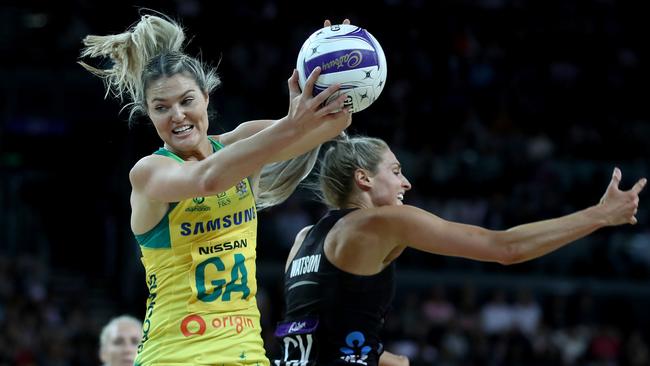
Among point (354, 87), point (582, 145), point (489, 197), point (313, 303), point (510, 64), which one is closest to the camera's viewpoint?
point (354, 87)

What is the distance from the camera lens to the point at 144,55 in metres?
4.89

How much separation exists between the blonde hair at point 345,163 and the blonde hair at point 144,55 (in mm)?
723

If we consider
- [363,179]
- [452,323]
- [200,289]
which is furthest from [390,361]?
[452,323]

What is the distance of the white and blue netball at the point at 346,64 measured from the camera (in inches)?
171

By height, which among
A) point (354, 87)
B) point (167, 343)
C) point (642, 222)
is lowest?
point (167, 343)

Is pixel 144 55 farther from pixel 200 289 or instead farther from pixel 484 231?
pixel 484 231

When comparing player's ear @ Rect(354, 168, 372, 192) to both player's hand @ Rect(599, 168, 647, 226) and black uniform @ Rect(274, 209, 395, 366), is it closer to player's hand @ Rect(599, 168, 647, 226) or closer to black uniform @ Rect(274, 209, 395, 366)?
black uniform @ Rect(274, 209, 395, 366)

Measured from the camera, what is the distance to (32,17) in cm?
1764

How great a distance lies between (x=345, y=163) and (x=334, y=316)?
77 centimetres

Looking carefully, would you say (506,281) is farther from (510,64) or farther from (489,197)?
(510,64)

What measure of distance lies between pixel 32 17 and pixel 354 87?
1434cm

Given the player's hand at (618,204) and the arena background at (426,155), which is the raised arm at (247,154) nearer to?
the player's hand at (618,204)

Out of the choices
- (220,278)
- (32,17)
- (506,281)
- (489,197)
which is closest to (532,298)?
(506,281)

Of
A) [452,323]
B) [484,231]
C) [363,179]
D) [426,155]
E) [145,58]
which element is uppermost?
[426,155]
